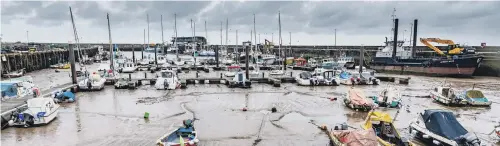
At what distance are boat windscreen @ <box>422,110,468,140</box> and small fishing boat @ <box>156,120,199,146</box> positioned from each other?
11522mm

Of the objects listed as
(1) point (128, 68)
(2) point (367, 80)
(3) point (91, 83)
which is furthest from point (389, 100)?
(1) point (128, 68)

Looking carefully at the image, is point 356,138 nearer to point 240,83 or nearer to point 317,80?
point 240,83

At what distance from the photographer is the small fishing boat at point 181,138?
13.8 m

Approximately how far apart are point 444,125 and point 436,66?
3761 centimetres

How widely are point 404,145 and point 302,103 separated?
45.1 ft

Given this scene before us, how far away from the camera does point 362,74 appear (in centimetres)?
4041

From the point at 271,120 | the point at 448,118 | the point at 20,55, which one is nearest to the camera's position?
the point at 448,118

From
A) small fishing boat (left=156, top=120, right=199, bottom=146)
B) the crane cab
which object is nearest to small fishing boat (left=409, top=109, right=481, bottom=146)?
small fishing boat (left=156, top=120, right=199, bottom=146)

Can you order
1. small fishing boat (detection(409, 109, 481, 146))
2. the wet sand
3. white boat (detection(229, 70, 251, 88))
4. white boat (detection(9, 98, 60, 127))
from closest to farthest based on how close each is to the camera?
small fishing boat (detection(409, 109, 481, 146)) → the wet sand → white boat (detection(9, 98, 60, 127)) → white boat (detection(229, 70, 251, 88))

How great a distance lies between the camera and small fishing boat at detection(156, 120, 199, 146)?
13805 mm

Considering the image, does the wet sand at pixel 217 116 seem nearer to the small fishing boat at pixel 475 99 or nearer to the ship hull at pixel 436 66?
the small fishing boat at pixel 475 99

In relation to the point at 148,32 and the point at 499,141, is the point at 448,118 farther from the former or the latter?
the point at 148,32

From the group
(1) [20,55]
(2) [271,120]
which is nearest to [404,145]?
(2) [271,120]

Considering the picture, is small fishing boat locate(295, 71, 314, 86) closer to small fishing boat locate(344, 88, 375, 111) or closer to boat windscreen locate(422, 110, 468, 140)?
small fishing boat locate(344, 88, 375, 111)
